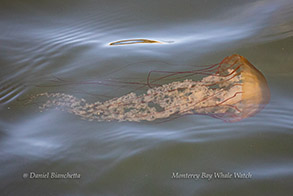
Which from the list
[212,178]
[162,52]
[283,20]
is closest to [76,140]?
[212,178]

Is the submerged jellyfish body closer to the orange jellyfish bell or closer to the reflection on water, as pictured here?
the orange jellyfish bell

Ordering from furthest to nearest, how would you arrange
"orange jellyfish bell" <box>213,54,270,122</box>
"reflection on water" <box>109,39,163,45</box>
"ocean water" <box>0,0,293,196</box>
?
"reflection on water" <box>109,39,163,45</box>
"orange jellyfish bell" <box>213,54,270,122</box>
"ocean water" <box>0,0,293,196</box>

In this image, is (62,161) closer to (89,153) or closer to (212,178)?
(89,153)

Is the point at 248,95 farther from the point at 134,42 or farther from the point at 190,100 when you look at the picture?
the point at 134,42

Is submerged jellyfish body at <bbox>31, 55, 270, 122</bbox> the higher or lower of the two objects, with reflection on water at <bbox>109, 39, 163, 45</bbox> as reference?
lower

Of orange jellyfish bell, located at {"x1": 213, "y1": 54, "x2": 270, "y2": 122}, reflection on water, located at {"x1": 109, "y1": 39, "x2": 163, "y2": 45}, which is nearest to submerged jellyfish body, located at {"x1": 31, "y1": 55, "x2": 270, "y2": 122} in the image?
orange jellyfish bell, located at {"x1": 213, "y1": 54, "x2": 270, "y2": 122}

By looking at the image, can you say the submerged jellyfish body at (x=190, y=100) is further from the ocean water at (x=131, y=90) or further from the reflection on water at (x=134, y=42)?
the reflection on water at (x=134, y=42)

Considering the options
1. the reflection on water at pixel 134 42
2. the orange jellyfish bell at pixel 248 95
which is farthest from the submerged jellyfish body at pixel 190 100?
the reflection on water at pixel 134 42
